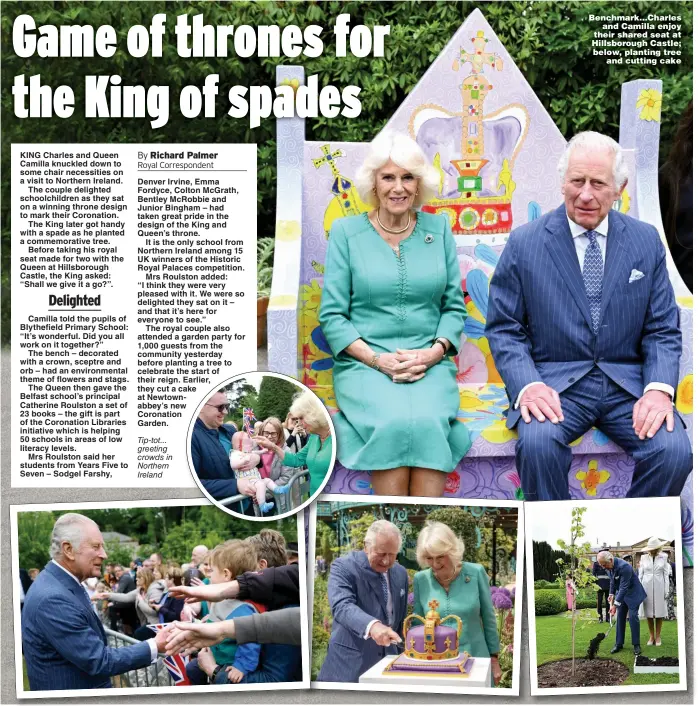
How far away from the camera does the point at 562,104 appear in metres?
7.08

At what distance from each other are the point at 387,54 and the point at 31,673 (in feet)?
12.1

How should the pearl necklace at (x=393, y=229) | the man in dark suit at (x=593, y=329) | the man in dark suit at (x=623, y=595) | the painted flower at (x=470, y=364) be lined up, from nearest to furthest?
the man in dark suit at (x=623, y=595)
the man in dark suit at (x=593, y=329)
the pearl necklace at (x=393, y=229)
the painted flower at (x=470, y=364)

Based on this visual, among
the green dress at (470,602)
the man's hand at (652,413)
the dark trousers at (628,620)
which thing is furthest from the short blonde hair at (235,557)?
the man's hand at (652,413)

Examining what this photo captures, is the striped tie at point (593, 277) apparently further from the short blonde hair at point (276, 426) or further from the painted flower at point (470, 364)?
the short blonde hair at point (276, 426)

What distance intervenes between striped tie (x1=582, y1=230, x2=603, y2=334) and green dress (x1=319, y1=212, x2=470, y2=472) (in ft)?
1.73

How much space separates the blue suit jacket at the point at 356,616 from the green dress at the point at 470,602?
92 mm

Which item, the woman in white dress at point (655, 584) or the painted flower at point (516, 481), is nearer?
the woman in white dress at point (655, 584)

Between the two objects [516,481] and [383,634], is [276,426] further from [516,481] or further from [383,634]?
[516,481]

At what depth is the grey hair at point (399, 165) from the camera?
5473mm

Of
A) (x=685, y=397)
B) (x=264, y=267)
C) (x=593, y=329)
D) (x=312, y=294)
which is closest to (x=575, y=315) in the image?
(x=593, y=329)

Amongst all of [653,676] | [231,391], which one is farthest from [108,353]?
[653,676]

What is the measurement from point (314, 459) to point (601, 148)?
5.72 ft

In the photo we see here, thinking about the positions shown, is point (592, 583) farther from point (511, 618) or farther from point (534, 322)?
point (534, 322)

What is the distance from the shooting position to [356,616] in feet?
16.8
